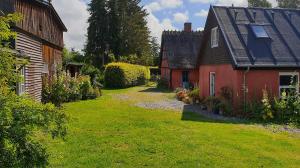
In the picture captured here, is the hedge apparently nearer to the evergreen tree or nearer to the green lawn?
the evergreen tree

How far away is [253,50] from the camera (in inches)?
774

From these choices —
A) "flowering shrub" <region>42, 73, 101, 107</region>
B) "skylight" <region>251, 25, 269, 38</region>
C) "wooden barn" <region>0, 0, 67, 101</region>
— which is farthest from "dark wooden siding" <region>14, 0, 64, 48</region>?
"skylight" <region>251, 25, 269, 38</region>

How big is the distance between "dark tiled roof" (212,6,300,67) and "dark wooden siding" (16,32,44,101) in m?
9.61

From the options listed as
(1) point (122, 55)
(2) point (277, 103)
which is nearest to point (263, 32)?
(2) point (277, 103)

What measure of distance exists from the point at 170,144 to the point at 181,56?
28.2m

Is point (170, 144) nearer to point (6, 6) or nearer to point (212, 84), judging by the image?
point (6, 6)

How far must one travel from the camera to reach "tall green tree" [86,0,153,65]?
57750 millimetres

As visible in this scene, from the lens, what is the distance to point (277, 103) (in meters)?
17.4

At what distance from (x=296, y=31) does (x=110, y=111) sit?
1066cm

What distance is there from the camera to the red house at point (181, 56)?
38250 mm

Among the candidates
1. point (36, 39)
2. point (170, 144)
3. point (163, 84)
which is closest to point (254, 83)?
point (170, 144)

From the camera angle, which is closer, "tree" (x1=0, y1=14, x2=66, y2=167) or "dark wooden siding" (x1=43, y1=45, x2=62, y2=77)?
"tree" (x1=0, y1=14, x2=66, y2=167)

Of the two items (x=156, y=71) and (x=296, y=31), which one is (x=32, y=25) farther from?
(x=156, y=71)

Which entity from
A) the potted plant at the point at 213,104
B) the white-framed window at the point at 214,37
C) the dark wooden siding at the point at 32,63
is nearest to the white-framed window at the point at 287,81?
the potted plant at the point at 213,104
